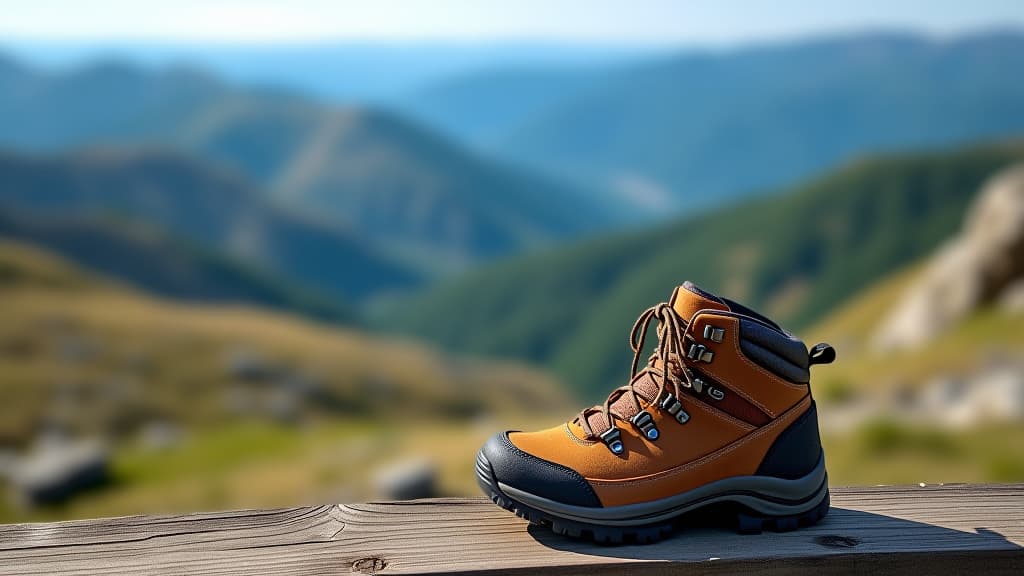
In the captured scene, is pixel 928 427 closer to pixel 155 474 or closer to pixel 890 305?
pixel 155 474

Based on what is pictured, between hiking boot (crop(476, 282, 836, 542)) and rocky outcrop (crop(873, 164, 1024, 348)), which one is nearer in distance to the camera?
hiking boot (crop(476, 282, 836, 542))

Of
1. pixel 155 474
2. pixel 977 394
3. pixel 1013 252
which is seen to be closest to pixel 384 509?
pixel 155 474

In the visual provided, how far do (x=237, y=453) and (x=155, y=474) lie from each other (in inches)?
78.8

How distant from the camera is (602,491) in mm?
3213

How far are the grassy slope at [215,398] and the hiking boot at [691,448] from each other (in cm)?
1043

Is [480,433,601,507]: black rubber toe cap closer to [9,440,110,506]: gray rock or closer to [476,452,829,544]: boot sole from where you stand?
[476,452,829,544]: boot sole

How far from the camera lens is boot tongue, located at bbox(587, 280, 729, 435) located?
3.28 m

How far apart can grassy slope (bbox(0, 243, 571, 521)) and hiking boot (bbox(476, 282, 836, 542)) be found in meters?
10.4

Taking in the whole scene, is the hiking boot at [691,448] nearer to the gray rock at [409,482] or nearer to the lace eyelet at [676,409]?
the lace eyelet at [676,409]

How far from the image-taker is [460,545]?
3191 millimetres

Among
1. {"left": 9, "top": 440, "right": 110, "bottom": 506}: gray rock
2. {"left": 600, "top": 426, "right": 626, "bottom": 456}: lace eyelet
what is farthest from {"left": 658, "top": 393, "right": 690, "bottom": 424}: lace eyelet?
{"left": 9, "top": 440, "right": 110, "bottom": 506}: gray rock

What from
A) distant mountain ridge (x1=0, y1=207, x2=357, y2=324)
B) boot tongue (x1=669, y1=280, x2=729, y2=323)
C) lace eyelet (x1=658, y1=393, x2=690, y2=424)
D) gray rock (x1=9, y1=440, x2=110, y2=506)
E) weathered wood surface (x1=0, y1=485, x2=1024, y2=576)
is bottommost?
weathered wood surface (x1=0, y1=485, x2=1024, y2=576)

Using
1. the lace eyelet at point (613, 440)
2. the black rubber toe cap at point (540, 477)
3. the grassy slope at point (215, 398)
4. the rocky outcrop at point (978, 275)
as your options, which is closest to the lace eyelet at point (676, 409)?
the lace eyelet at point (613, 440)

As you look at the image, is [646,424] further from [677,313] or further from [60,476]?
[60,476]
